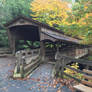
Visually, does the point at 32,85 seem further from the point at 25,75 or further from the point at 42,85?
the point at 25,75

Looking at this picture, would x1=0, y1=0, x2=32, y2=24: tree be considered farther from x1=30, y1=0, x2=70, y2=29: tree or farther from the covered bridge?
the covered bridge

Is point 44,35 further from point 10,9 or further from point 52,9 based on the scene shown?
point 10,9

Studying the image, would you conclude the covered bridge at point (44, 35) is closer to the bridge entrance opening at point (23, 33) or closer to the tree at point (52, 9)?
the bridge entrance opening at point (23, 33)

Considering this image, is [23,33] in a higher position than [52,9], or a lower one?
lower

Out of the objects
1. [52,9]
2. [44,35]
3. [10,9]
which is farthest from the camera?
[10,9]

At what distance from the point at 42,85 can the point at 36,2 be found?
539 inches

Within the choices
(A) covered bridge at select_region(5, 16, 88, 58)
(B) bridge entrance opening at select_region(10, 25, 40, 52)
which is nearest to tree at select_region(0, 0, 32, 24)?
(B) bridge entrance opening at select_region(10, 25, 40, 52)

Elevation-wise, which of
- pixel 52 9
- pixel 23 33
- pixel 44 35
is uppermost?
pixel 52 9

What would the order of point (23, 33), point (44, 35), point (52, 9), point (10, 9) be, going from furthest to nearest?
1. point (10, 9)
2. point (52, 9)
3. point (23, 33)
4. point (44, 35)

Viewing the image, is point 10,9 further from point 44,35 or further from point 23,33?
point 44,35

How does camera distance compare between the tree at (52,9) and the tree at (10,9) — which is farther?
the tree at (10,9)

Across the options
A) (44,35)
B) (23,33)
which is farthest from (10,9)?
(44,35)

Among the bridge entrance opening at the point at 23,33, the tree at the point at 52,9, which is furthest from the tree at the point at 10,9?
the bridge entrance opening at the point at 23,33

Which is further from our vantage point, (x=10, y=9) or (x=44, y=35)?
(x=10, y=9)
